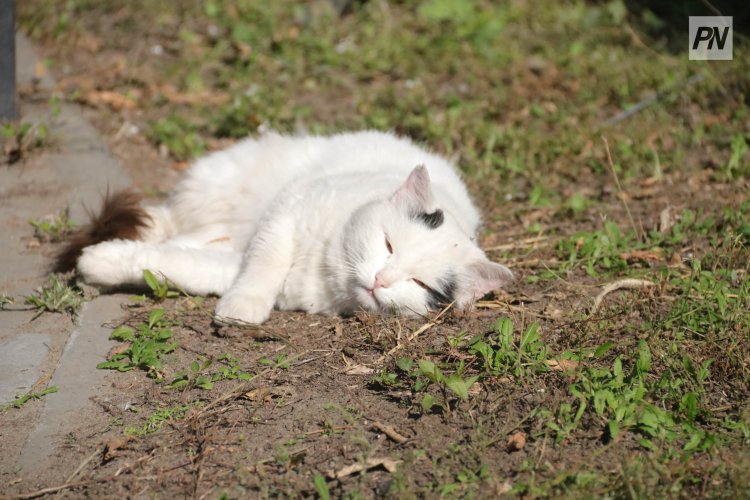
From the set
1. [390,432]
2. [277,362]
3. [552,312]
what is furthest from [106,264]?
[552,312]

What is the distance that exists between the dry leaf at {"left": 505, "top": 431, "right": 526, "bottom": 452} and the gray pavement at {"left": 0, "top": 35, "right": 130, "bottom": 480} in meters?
1.54

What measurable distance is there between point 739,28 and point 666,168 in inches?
109

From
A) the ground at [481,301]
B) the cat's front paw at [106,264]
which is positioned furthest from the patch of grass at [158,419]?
the cat's front paw at [106,264]

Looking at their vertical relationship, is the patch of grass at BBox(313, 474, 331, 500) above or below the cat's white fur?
below

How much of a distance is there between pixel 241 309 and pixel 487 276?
112 cm

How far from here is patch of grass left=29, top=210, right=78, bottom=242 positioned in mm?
4117

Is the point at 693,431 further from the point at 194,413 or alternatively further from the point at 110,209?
the point at 110,209

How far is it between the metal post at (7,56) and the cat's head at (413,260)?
3.02 meters

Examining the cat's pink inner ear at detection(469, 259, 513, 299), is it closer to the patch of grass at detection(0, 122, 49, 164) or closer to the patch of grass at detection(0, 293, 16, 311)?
the patch of grass at detection(0, 293, 16, 311)

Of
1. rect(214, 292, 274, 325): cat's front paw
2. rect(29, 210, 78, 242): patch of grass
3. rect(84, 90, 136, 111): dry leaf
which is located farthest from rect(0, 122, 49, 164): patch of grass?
rect(214, 292, 274, 325): cat's front paw

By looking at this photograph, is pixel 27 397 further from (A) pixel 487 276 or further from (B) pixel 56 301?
(A) pixel 487 276

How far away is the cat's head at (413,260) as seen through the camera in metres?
3.24

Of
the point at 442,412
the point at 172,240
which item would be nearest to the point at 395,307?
the point at 442,412

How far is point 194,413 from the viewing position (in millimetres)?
2703
